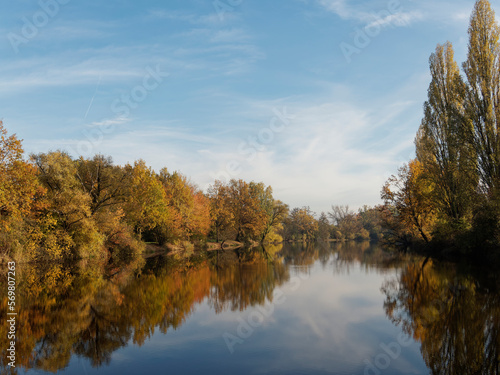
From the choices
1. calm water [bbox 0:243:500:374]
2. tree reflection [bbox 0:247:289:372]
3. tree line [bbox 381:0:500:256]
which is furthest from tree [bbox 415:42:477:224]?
tree reflection [bbox 0:247:289:372]

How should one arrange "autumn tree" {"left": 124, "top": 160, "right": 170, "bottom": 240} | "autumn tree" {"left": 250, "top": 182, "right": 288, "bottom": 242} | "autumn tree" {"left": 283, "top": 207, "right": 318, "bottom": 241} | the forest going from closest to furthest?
the forest, "autumn tree" {"left": 124, "top": 160, "right": 170, "bottom": 240}, "autumn tree" {"left": 250, "top": 182, "right": 288, "bottom": 242}, "autumn tree" {"left": 283, "top": 207, "right": 318, "bottom": 241}

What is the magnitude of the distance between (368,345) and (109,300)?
10741mm

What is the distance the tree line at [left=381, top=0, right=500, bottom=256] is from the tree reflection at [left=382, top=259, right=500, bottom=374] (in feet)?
39.1

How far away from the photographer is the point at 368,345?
9188 mm

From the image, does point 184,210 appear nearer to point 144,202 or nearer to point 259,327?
point 144,202

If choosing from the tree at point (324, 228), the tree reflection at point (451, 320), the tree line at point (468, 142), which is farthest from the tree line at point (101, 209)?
the tree at point (324, 228)

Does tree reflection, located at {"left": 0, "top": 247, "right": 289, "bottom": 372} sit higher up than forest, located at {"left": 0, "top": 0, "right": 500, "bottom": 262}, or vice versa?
forest, located at {"left": 0, "top": 0, "right": 500, "bottom": 262}

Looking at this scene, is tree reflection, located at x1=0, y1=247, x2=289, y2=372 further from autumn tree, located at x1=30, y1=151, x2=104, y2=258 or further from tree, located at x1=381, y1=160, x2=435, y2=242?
tree, located at x1=381, y1=160, x2=435, y2=242

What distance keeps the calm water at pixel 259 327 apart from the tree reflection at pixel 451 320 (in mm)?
36

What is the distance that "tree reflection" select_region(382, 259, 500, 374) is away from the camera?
768 cm

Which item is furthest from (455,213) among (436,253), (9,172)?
(9,172)

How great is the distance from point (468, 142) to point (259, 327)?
28158 mm

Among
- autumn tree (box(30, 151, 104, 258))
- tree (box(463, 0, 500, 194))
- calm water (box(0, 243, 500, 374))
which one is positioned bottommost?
calm water (box(0, 243, 500, 374))

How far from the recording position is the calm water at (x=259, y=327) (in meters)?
7.98
